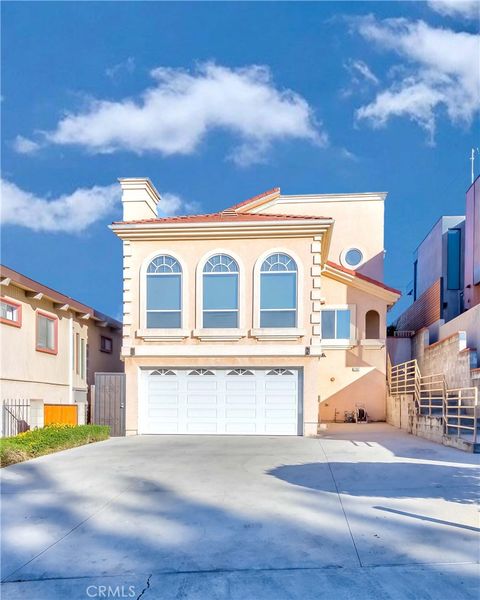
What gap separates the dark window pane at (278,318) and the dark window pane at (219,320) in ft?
3.02

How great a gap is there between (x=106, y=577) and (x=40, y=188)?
179 m

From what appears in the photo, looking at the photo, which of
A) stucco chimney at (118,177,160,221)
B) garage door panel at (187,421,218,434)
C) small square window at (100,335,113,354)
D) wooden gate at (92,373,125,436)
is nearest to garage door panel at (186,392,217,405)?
garage door panel at (187,421,218,434)

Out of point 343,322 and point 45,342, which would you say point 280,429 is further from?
point 45,342

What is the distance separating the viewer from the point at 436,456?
10.3 meters

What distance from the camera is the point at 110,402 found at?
630 inches

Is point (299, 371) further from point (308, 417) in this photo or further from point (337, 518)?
point (337, 518)

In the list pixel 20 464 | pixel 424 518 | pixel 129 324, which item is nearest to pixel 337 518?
pixel 424 518

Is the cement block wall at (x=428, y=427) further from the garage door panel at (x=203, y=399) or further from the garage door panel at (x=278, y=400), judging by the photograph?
the garage door panel at (x=203, y=399)

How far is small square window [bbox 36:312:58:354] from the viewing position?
650 inches

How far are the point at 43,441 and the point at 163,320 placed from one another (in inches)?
217

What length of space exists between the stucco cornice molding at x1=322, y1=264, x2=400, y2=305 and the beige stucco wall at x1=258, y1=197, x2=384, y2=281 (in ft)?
11.7

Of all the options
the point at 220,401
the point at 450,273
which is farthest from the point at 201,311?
the point at 450,273

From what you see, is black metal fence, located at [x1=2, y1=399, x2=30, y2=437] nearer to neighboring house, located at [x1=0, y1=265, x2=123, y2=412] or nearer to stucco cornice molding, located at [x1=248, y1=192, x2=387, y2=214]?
neighboring house, located at [x1=0, y1=265, x2=123, y2=412]

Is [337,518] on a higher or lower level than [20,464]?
higher
